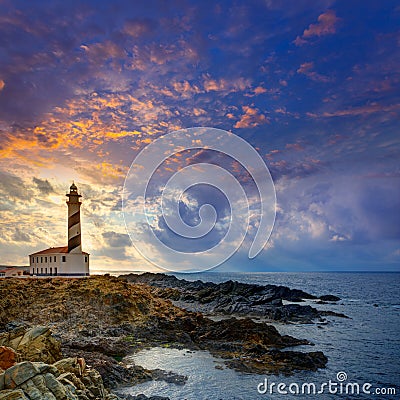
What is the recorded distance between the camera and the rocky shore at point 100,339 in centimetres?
1025

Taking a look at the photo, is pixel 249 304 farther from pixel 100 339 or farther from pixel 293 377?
pixel 293 377

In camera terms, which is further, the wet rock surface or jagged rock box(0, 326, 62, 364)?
the wet rock surface

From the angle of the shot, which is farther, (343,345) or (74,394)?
(343,345)

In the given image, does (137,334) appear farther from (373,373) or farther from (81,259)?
(81,259)

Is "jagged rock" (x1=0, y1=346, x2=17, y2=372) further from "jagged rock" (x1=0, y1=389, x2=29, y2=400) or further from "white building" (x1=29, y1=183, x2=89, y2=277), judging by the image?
"white building" (x1=29, y1=183, x2=89, y2=277)

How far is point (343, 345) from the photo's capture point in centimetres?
2569

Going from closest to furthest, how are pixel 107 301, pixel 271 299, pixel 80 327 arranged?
pixel 80 327 → pixel 107 301 → pixel 271 299

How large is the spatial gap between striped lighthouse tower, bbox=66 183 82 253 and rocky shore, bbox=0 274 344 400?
18.4 metres

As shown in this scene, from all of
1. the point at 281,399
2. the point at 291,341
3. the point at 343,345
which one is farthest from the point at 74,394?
the point at 343,345

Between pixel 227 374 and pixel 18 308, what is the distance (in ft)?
53.5

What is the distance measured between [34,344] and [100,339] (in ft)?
26.9

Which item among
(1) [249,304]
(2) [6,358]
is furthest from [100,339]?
(1) [249,304]

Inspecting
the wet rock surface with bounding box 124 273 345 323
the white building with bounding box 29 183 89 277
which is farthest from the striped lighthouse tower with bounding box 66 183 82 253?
the wet rock surface with bounding box 124 273 345 323

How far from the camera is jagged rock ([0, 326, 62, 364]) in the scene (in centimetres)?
1335
